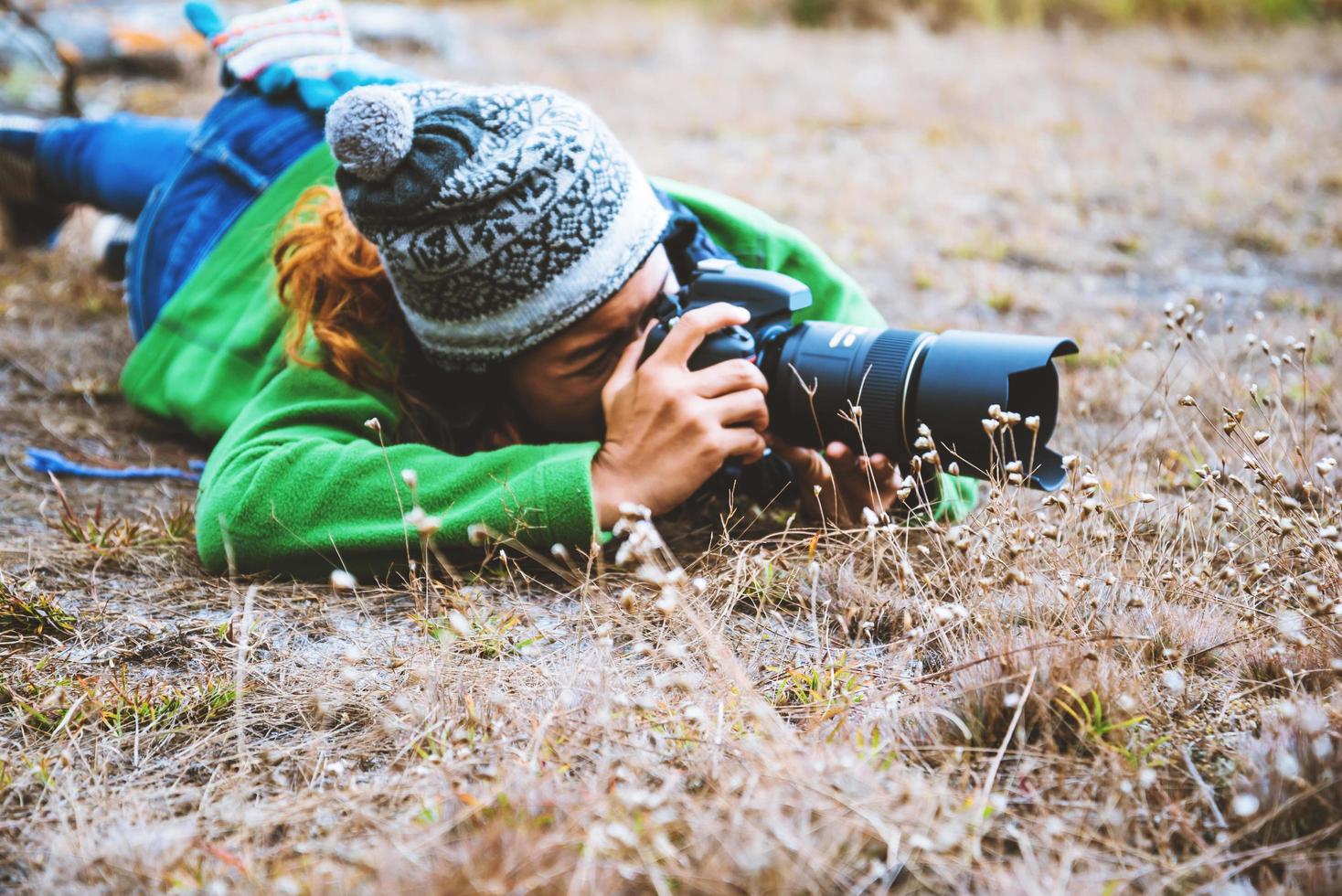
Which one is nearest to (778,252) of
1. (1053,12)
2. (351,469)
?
(351,469)

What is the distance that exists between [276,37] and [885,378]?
6.62 ft

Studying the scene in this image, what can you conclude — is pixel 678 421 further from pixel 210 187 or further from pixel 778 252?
pixel 210 187

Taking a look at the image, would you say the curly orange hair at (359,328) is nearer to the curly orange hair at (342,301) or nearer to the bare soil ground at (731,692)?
the curly orange hair at (342,301)

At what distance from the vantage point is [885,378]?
1729 mm

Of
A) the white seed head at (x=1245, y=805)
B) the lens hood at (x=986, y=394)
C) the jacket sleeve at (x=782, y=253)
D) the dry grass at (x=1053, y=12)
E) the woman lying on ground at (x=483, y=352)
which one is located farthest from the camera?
the dry grass at (x=1053, y=12)

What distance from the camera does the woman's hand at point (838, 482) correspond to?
6.34 ft

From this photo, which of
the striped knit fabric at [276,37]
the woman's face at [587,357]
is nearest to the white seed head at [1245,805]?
the woman's face at [587,357]

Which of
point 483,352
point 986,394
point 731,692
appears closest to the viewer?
point 731,692

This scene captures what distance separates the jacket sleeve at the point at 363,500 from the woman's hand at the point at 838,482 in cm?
44

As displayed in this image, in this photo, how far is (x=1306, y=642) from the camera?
1.23 meters

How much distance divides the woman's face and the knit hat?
0.11ft

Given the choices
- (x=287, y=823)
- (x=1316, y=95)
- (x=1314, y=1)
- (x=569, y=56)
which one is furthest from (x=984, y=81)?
(x=287, y=823)

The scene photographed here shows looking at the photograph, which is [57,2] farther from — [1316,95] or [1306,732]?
[1306,732]

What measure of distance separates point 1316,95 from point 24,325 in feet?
23.9
